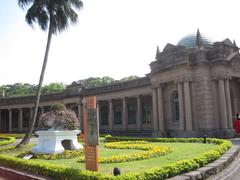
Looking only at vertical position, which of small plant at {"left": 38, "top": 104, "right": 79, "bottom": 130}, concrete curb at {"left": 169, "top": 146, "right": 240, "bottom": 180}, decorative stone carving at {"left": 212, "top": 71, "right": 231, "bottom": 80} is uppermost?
decorative stone carving at {"left": 212, "top": 71, "right": 231, "bottom": 80}

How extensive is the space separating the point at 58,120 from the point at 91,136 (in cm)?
696

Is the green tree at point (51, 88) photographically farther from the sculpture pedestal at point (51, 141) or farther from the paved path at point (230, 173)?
the paved path at point (230, 173)

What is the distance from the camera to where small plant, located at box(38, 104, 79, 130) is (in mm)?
16602

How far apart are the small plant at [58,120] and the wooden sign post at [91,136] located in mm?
6638

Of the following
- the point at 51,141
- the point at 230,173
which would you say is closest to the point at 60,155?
the point at 51,141

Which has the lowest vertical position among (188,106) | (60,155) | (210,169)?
(210,169)

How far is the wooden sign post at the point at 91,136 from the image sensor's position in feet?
32.5

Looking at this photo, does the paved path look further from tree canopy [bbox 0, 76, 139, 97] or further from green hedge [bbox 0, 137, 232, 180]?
tree canopy [bbox 0, 76, 139, 97]

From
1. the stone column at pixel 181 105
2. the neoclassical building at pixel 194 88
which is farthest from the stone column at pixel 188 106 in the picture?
the stone column at pixel 181 105

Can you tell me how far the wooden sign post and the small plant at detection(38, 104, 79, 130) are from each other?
21.8 ft

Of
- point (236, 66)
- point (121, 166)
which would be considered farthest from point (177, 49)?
point (121, 166)

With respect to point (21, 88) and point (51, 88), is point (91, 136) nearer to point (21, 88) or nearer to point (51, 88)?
point (51, 88)

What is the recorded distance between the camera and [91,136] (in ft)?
33.1

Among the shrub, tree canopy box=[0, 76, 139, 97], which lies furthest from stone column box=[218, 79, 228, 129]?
tree canopy box=[0, 76, 139, 97]
